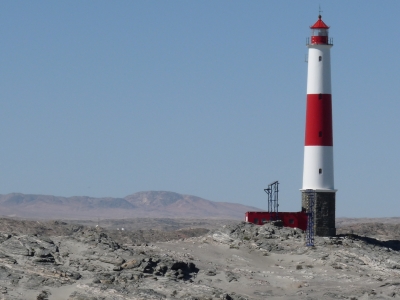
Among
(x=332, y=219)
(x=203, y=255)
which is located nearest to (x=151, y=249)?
(x=203, y=255)

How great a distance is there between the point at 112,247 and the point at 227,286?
18.6 ft

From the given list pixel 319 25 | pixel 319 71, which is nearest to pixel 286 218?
pixel 319 71

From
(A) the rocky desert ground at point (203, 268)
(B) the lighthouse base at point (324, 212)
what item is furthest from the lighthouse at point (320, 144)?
(A) the rocky desert ground at point (203, 268)

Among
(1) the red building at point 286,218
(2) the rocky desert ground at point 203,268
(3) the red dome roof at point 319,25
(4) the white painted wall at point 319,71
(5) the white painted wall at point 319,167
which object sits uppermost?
(3) the red dome roof at point 319,25

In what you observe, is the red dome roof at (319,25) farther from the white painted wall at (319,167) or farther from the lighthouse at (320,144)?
the white painted wall at (319,167)

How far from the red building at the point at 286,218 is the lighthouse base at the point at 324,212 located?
652mm

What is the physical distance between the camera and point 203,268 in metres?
46.9

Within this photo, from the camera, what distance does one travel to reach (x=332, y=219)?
58.9 meters

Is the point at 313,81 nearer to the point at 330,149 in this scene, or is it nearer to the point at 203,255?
the point at 330,149

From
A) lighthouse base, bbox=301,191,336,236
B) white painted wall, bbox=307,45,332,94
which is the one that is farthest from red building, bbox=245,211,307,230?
white painted wall, bbox=307,45,332,94

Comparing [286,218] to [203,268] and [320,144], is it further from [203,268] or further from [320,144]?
[203,268]

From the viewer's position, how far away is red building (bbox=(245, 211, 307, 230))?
5881cm

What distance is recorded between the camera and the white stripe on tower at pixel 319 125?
58.6 metres

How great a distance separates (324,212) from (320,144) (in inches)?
148
